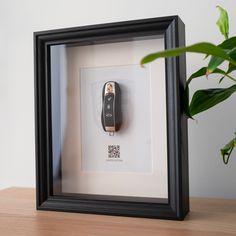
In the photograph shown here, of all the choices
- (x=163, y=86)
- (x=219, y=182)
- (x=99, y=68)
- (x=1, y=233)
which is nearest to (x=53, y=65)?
(x=99, y=68)

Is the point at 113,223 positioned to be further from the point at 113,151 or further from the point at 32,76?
the point at 32,76

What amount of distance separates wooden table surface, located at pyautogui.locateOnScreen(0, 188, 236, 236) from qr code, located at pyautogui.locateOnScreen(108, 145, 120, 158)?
123 millimetres

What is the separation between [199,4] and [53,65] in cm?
38

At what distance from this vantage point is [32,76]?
0.94m

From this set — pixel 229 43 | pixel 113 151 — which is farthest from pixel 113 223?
pixel 229 43

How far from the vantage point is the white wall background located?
763mm

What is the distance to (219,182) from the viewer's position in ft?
2.49

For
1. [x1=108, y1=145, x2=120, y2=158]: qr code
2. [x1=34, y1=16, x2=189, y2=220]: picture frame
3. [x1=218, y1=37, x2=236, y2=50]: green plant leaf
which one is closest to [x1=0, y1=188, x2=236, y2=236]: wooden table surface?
[x1=34, y1=16, x2=189, y2=220]: picture frame

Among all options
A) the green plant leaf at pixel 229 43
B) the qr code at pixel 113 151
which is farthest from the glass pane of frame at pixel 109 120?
the green plant leaf at pixel 229 43

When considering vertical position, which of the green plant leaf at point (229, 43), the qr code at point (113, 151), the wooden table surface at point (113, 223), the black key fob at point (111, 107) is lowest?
the wooden table surface at point (113, 223)

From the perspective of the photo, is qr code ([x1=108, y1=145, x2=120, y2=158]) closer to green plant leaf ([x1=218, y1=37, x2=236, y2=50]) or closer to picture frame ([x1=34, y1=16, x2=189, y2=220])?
picture frame ([x1=34, y1=16, x2=189, y2=220])

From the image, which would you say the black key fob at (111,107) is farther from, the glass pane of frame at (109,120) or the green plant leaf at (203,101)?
the green plant leaf at (203,101)

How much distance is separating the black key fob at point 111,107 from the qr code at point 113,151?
32 millimetres

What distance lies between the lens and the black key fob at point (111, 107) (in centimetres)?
64
